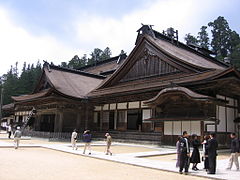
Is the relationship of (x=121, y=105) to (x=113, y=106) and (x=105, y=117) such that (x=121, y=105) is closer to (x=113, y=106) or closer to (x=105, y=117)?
(x=113, y=106)

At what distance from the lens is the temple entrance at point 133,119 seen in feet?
74.3

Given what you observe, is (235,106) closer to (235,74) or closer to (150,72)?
(235,74)

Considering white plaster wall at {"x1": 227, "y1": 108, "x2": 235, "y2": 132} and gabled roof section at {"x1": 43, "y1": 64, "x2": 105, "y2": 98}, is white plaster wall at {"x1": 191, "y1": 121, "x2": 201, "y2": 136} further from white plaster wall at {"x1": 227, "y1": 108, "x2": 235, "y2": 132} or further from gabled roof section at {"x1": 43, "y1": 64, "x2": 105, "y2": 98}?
gabled roof section at {"x1": 43, "y1": 64, "x2": 105, "y2": 98}

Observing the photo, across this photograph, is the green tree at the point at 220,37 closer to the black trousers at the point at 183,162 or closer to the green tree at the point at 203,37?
the green tree at the point at 203,37

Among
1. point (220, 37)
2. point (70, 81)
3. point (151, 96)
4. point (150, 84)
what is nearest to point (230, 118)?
point (151, 96)

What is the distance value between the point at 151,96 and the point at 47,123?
14.7m

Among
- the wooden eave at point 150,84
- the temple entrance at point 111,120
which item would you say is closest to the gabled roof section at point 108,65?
the temple entrance at point 111,120

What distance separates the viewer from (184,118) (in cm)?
1712

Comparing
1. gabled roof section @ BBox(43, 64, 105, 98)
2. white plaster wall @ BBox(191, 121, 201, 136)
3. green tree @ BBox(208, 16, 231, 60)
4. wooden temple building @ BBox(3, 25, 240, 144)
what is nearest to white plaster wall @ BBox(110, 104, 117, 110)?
wooden temple building @ BBox(3, 25, 240, 144)

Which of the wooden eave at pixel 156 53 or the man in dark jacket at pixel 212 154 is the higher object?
the wooden eave at pixel 156 53

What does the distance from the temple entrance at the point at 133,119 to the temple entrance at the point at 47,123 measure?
1002 cm

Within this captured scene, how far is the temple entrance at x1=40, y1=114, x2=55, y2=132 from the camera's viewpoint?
29438 mm

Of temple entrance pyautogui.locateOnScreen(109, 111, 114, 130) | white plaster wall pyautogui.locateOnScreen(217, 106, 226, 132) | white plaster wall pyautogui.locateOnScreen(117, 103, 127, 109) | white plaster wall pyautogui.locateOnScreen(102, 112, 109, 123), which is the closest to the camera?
white plaster wall pyautogui.locateOnScreen(217, 106, 226, 132)

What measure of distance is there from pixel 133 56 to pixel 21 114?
828 inches
